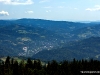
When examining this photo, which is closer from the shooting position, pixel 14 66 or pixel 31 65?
pixel 14 66

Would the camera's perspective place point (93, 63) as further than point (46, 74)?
Yes

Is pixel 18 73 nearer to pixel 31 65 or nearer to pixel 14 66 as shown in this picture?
pixel 14 66

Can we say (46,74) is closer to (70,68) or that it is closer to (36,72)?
(36,72)

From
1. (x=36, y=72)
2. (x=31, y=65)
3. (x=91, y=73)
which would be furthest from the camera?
(x=31, y=65)

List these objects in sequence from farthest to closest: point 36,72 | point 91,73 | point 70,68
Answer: point 70,68, point 36,72, point 91,73

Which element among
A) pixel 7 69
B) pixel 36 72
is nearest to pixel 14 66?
pixel 7 69

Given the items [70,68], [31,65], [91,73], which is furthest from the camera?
[31,65]

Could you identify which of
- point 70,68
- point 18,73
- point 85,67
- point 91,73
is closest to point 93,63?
point 85,67

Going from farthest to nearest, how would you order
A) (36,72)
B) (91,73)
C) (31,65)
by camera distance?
(31,65)
(36,72)
(91,73)
